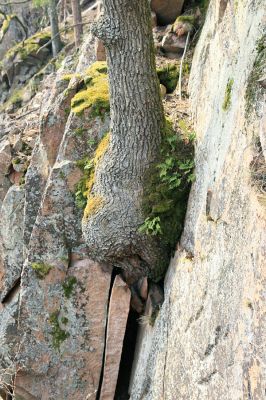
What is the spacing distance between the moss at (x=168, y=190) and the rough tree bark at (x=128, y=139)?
0.12m

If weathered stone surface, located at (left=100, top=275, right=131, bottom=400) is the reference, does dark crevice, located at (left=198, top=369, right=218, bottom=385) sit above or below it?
above

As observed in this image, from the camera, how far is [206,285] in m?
5.14

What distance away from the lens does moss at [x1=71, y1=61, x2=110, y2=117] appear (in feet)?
26.5

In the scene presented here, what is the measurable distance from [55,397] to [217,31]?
6907 mm

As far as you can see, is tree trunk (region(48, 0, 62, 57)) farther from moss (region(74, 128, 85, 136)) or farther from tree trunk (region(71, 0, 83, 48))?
moss (region(74, 128, 85, 136))

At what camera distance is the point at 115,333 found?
808 centimetres

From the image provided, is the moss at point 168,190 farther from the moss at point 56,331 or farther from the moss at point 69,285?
the moss at point 56,331

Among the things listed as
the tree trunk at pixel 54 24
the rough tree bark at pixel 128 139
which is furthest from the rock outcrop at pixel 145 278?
the tree trunk at pixel 54 24

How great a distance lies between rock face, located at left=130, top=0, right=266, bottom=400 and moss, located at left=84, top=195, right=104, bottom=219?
1.47m

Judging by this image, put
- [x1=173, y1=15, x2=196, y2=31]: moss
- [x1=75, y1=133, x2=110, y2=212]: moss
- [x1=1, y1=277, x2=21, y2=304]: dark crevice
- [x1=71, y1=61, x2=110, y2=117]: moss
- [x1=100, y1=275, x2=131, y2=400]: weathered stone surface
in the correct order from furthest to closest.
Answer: [x1=1, y1=277, x2=21, y2=304]: dark crevice → [x1=173, y1=15, x2=196, y2=31]: moss → [x1=71, y1=61, x2=110, y2=117]: moss → [x1=100, y1=275, x2=131, y2=400]: weathered stone surface → [x1=75, y1=133, x2=110, y2=212]: moss

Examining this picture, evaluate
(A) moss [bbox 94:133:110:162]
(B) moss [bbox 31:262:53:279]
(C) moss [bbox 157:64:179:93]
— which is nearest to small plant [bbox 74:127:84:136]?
(A) moss [bbox 94:133:110:162]

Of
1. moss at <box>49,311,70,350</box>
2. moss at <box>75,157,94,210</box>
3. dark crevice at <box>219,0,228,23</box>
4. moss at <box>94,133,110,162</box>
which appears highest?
dark crevice at <box>219,0,228,23</box>

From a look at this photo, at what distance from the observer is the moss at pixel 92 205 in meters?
7.31

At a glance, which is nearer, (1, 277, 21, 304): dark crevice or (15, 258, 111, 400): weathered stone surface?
(15, 258, 111, 400): weathered stone surface
